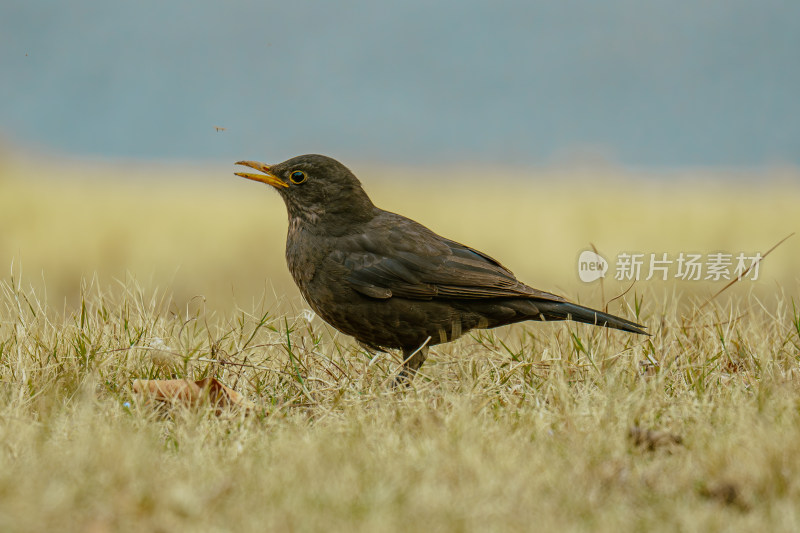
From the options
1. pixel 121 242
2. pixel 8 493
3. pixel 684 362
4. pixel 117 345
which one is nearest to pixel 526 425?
pixel 684 362

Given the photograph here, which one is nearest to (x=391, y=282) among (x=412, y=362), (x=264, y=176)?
(x=412, y=362)

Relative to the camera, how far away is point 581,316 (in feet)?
16.3

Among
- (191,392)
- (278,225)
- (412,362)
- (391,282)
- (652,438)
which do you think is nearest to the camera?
(652,438)

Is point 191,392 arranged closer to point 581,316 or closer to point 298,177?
point 298,177

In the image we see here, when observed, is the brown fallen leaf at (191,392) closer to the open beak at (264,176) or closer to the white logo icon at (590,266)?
the open beak at (264,176)

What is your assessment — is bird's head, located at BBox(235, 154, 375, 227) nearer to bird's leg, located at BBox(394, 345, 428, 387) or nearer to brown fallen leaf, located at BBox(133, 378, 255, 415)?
bird's leg, located at BBox(394, 345, 428, 387)

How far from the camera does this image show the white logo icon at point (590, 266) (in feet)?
19.4

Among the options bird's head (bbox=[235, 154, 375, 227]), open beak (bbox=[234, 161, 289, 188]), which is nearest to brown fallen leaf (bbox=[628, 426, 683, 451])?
bird's head (bbox=[235, 154, 375, 227])

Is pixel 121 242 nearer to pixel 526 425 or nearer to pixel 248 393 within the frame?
pixel 248 393

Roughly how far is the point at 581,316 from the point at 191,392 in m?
1.99

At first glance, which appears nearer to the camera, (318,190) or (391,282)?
(391,282)

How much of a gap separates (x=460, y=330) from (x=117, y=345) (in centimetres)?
172

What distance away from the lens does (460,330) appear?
499cm

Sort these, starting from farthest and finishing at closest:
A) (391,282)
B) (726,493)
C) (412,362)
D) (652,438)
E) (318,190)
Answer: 1. (318,190)
2. (412,362)
3. (391,282)
4. (652,438)
5. (726,493)
